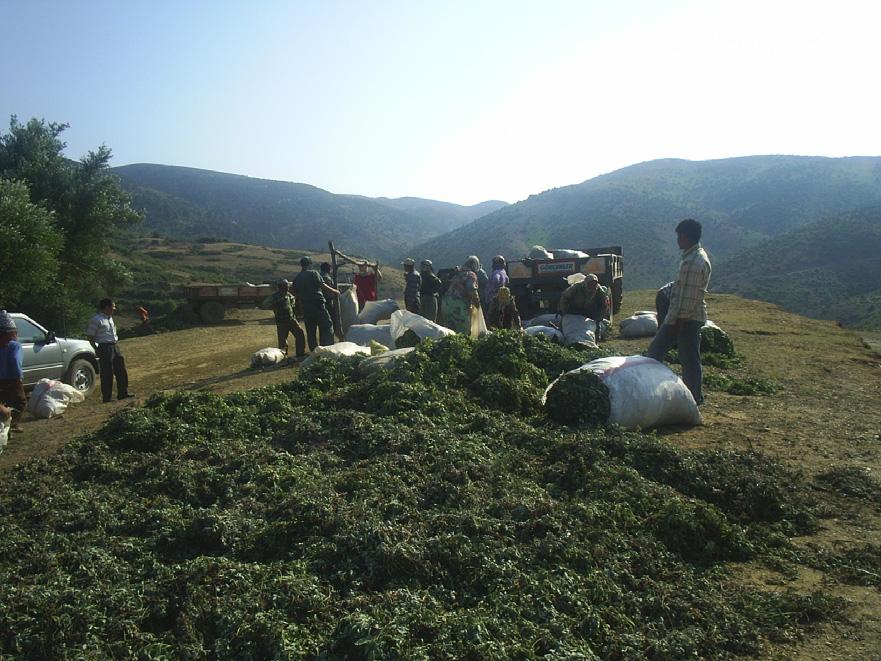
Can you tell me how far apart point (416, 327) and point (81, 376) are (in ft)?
17.4

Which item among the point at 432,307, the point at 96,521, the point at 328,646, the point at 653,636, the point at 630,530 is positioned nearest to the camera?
the point at 328,646

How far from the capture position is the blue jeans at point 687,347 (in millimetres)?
5695

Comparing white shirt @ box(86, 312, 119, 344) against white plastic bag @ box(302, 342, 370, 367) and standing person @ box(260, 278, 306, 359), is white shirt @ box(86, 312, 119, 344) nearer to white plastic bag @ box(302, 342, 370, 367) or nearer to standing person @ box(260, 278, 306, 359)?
standing person @ box(260, 278, 306, 359)

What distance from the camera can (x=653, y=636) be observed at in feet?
8.04

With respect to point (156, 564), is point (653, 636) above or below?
below

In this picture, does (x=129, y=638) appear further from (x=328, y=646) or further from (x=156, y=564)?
(x=328, y=646)

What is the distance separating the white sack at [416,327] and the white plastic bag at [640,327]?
459 cm

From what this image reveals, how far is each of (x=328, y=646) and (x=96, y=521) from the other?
6.40ft

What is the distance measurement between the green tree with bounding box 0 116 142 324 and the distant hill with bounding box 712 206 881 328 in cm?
2686

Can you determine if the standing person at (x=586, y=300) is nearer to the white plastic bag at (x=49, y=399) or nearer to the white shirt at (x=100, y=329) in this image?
the white shirt at (x=100, y=329)

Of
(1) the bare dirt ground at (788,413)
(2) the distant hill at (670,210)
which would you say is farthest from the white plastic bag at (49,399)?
(2) the distant hill at (670,210)

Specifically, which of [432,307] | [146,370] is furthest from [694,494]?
[146,370]

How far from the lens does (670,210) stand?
2343 inches

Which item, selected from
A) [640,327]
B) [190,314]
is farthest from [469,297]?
[190,314]
